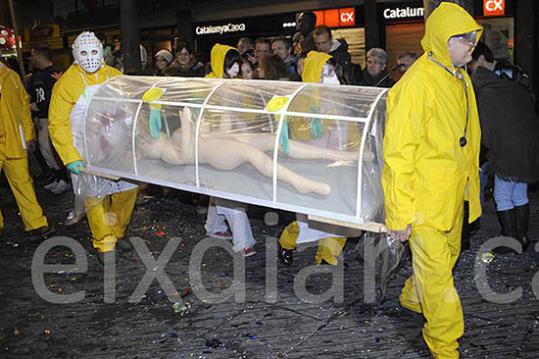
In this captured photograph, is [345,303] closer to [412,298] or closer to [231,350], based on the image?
[412,298]

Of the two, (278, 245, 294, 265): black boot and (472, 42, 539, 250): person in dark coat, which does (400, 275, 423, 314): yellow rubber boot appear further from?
(472, 42, 539, 250): person in dark coat

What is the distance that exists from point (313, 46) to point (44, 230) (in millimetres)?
3756

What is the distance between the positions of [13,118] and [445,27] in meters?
5.26

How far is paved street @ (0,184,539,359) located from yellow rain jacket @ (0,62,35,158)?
53.3 inches

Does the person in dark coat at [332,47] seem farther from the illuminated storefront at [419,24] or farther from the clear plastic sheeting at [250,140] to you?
the illuminated storefront at [419,24]

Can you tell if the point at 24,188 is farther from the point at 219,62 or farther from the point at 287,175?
the point at 287,175

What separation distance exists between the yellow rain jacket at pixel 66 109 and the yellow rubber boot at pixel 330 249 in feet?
7.79

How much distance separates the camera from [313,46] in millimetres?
7957

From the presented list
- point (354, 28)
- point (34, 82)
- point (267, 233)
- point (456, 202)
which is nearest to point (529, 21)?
point (354, 28)

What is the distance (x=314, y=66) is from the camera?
617 centimetres

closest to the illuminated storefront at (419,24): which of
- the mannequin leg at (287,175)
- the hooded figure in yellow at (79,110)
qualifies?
the hooded figure in yellow at (79,110)

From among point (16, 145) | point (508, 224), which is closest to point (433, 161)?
point (508, 224)

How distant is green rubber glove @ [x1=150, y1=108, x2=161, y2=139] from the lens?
5.81 meters

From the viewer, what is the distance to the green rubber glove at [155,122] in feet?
19.1
